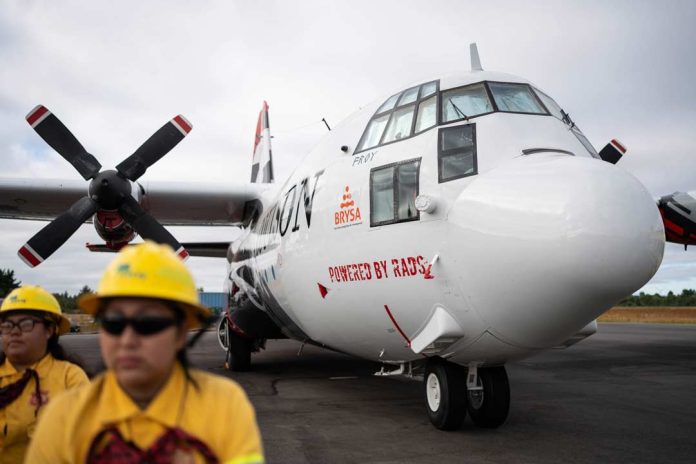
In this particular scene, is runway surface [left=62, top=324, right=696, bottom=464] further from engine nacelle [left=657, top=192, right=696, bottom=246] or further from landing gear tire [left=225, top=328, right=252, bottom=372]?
engine nacelle [left=657, top=192, right=696, bottom=246]

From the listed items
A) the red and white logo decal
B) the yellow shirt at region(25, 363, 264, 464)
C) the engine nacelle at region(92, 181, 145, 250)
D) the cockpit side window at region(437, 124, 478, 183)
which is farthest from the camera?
the engine nacelle at region(92, 181, 145, 250)

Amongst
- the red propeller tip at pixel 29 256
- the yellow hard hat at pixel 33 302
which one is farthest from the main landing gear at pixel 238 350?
the yellow hard hat at pixel 33 302

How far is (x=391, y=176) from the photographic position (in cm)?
685

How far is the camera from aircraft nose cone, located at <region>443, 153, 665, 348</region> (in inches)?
193

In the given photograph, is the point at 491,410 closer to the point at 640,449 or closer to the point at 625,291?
the point at 640,449

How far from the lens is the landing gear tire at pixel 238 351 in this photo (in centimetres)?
1345

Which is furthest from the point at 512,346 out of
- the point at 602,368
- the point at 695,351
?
the point at 695,351

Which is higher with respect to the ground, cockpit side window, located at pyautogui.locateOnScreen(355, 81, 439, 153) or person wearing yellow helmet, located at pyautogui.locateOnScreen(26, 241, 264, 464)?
cockpit side window, located at pyautogui.locateOnScreen(355, 81, 439, 153)

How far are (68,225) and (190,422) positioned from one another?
32.2ft

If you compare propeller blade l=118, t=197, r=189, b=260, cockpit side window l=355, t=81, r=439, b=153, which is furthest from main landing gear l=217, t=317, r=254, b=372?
cockpit side window l=355, t=81, r=439, b=153

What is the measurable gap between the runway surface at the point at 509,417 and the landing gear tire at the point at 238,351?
11.8 inches

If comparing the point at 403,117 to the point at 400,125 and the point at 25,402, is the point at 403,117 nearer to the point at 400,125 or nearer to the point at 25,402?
the point at 400,125

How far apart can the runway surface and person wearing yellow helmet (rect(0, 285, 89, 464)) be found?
0.84 metres

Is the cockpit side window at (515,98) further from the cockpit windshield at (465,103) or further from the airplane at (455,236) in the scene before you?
the cockpit windshield at (465,103)
